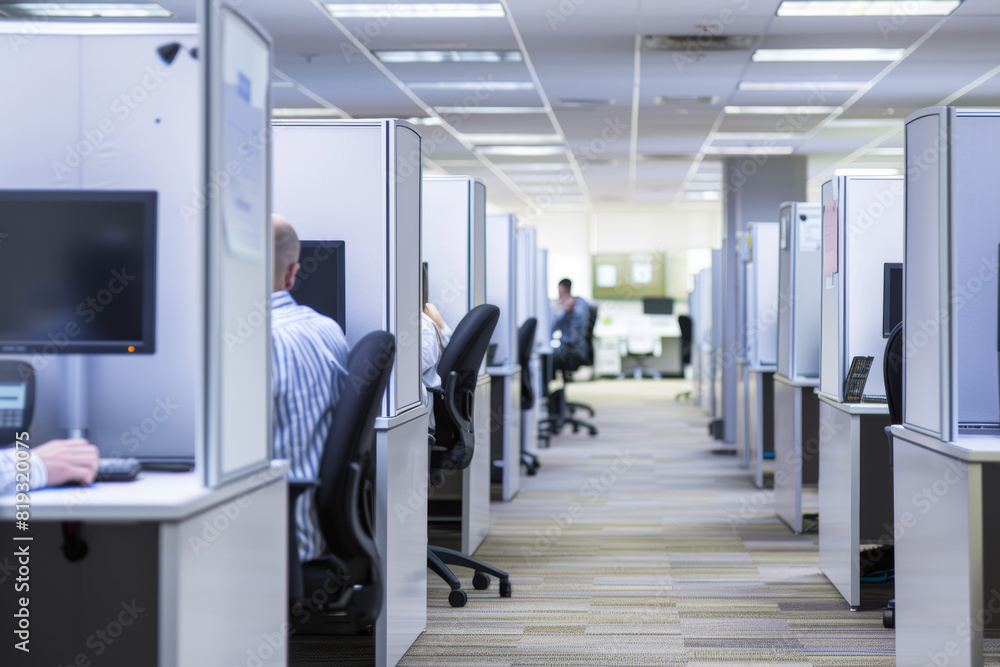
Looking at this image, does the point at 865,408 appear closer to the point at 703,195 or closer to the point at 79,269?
the point at 79,269

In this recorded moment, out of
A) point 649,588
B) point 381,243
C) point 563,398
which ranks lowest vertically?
point 649,588

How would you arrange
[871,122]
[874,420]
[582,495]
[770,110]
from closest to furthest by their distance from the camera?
[874,420], [582,495], [770,110], [871,122]

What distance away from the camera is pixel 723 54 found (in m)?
5.26

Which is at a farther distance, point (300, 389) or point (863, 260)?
point (863, 260)

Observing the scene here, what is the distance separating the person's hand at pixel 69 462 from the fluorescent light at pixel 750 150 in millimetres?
7467

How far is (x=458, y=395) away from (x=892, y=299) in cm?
142

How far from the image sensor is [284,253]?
1913 mm

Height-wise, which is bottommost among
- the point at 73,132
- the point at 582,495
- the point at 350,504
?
the point at 582,495

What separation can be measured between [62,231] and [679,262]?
1268cm

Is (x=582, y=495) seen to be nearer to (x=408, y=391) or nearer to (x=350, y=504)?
(x=408, y=391)

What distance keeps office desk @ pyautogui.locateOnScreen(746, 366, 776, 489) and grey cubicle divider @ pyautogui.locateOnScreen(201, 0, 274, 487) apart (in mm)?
3526

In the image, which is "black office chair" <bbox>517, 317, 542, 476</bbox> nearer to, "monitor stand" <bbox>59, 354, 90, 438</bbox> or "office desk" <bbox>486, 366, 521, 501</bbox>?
"office desk" <bbox>486, 366, 521, 501</bbox>

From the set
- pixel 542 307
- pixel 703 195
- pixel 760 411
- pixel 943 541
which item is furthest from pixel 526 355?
pixel 703 195

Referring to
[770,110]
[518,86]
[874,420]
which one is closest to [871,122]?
[770,110]
